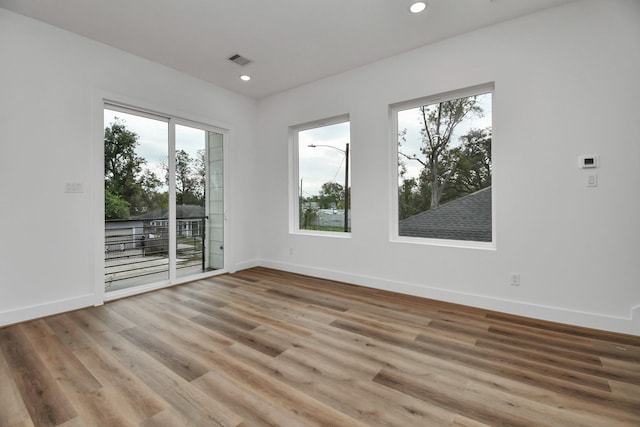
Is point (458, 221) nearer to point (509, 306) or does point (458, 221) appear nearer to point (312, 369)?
point (509, 306)

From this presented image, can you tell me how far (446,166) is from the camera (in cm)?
347

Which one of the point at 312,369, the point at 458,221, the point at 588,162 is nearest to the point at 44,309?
the point at 312,369

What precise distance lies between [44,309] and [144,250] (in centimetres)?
111

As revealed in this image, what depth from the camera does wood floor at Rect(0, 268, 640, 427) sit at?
5.12ft

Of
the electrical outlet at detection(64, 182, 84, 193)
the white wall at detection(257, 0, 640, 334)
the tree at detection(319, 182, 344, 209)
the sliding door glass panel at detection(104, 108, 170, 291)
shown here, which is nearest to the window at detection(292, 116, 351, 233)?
the tree at detection(319, 182, 344, 209)

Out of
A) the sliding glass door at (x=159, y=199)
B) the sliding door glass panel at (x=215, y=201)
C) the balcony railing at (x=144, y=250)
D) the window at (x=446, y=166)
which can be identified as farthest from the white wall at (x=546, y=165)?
the balcony railing at (x=144, y=250)

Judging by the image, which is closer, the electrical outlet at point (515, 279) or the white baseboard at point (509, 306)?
the white baseboard at point (509, 306)

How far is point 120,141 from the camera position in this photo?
11.6ft

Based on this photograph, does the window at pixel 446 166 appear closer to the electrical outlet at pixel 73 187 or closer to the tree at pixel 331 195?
the tree at pixel 331 195

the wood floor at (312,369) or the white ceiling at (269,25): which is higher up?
the white ceiling at (269,25)

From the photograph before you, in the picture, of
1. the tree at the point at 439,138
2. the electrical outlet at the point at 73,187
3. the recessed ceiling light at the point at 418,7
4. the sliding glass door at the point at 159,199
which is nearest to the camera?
the recessed ceiling light at the point at 418,7

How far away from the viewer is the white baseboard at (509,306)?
2490 millimetres

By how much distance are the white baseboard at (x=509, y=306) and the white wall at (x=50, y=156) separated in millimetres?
3045

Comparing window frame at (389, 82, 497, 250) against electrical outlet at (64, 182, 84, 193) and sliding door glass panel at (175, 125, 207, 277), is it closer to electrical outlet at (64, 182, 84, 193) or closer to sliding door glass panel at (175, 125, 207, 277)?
sliding door glass panel at (175, 125, 207, 277)
